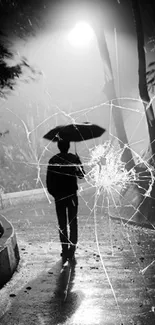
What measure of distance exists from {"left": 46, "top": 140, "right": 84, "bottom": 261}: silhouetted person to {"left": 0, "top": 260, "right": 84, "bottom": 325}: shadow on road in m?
0.88

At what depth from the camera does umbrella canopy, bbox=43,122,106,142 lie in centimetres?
619

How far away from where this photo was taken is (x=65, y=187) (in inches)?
229

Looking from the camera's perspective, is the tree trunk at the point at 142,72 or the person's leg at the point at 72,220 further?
the tree trunk at the point at 142,72

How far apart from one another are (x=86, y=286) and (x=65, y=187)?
1.76 m

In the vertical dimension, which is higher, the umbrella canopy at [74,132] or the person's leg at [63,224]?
the umbrella canopy at [74,132]

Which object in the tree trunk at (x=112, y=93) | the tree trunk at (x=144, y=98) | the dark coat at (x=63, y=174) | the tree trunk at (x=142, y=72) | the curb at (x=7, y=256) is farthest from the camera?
the tree trunk at (x=112, y=93)

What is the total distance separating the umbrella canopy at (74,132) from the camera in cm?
619

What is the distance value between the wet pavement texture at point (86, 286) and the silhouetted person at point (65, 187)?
1.21 feet

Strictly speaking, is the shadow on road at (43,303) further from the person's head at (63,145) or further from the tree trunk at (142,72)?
the tree trunk at (142,72)

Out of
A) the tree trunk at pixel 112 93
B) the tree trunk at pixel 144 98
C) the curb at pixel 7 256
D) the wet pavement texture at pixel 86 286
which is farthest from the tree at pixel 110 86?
the curb at pixel 7 256

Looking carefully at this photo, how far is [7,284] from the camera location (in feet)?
16.1

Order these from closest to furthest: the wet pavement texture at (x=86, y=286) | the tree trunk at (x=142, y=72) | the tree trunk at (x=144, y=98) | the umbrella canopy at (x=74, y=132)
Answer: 1. the wet pavement texture at (x=86, y=286)
2. the umbrella canopy at (x=74, y=132)
3. the tree trunk at (x=144, y=98)
4. the tree trunk at (x=142, y=72)

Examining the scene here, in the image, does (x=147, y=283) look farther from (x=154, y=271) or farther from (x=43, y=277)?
(x=43, y=277)

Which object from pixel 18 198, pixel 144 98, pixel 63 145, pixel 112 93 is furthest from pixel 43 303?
pixel 18 198
